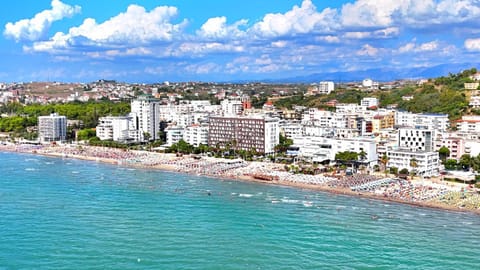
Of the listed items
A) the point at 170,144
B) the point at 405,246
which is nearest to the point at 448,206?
the point at 405,246

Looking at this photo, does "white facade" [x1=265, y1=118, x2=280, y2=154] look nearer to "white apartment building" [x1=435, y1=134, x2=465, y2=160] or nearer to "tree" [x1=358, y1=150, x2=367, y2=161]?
"tree" [x1=358, y1=150, x2=367, y2=161]

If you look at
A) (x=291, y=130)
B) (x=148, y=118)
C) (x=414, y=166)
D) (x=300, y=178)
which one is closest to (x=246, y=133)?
(x=291, y=130)

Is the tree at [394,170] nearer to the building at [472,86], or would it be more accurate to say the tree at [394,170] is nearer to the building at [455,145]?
the building at [455,145]

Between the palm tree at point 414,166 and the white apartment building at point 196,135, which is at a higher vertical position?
the white apartment building at point 196,135

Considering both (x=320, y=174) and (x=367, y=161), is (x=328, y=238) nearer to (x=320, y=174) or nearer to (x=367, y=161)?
(x=320, y=174)

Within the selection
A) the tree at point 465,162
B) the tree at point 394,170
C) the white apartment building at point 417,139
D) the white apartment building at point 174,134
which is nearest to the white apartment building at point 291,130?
the white apartment building at point 174,134

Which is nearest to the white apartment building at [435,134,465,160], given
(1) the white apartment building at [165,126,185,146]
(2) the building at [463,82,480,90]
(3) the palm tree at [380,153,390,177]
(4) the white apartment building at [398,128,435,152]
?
(4) the white apartment building at [398,128,435,152]
